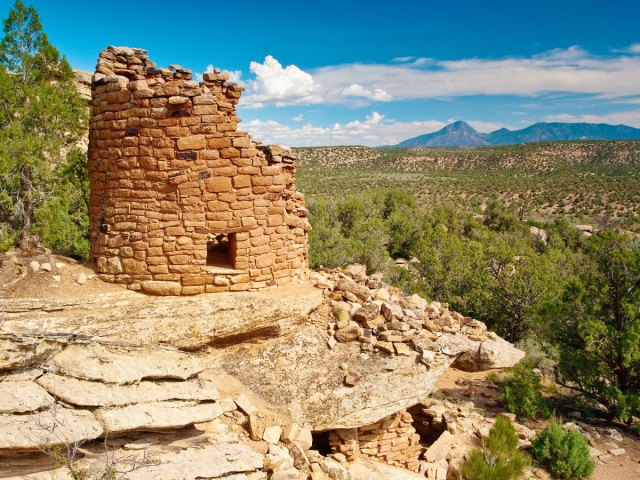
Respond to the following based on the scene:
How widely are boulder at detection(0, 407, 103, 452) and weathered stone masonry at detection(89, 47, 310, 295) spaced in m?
2.51

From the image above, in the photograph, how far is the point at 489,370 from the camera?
36.0ft

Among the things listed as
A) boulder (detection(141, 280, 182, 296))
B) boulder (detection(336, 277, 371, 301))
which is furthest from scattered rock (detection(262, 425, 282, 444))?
boulder (detection(336, 277, 371, 301))

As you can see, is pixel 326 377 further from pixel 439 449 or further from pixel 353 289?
pixel 439 449

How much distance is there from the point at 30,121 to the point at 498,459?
46.5 ft

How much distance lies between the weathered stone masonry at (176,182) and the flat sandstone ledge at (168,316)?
1.01ft

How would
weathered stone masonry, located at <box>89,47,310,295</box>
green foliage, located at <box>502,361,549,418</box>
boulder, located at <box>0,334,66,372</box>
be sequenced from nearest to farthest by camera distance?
boulder, located at <box>0,334,66,372</box> < weathered stone masonry, located at <box>89,47,310,295</box> < green foliage, located at <box>502,361,549,418</box>

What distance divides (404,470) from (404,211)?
2283cm

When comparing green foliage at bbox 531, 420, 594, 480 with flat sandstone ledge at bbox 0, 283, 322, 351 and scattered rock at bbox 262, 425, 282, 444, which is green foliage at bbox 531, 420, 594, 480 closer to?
flat sandstone ledge at bbox 0, 283, 322, 351

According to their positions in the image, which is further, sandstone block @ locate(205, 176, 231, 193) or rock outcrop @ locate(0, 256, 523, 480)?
sandstone block @ locate(205, 176, 231, 193)

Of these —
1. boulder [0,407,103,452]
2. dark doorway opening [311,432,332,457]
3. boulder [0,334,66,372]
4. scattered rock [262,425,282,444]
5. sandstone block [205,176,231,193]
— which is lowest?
dark doorway opening [311,432,332,457]

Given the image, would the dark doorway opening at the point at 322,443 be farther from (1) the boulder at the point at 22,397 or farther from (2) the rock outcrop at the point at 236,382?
(1) the boulder at the point at 22,397

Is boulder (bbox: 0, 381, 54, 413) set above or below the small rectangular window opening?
below

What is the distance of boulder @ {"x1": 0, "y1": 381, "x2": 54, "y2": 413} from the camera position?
3883 mm

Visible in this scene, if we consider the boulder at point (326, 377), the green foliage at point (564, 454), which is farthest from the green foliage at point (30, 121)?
the green foliage at point (564, 454)
